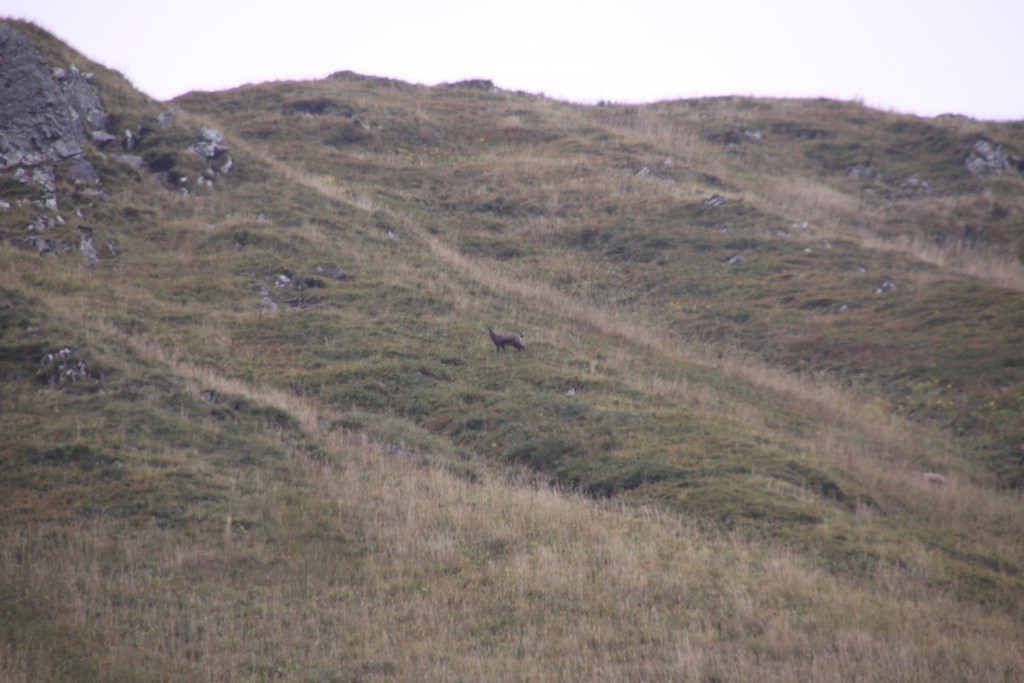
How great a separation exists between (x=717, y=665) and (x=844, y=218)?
1255 inches

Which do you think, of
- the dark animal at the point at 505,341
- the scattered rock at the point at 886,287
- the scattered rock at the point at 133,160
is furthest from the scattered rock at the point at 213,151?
the scattered rock at the point at 886,287

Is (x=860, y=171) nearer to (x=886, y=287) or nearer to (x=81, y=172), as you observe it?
(x=886, y=287)

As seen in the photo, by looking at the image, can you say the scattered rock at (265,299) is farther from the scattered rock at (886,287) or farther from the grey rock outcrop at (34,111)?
the scattered rock at (886,287)

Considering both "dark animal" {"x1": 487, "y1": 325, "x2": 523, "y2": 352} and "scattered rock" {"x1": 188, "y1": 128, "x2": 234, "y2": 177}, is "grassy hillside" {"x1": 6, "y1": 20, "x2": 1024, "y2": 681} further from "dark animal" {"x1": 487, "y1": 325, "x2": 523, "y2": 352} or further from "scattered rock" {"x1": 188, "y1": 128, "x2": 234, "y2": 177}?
"scattered rock" {"x1": 188, "y1": 128, "x2": 234, "y2": 177}

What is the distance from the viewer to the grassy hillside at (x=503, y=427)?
766cm

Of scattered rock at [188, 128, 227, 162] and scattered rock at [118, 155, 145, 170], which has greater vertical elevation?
scattered rock at [188, 128, 227, 162]

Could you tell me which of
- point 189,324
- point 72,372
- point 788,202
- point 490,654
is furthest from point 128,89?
point 490,654

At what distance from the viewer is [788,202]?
119 feet

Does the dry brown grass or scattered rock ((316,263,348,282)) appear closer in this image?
the dry brown grass

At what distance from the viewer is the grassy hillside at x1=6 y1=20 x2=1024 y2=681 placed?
7.66 metres

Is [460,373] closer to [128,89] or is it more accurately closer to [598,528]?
[598,528]

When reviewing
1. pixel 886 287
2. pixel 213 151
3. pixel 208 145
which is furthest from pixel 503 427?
pixel 208 145

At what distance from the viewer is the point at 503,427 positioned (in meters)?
15.6

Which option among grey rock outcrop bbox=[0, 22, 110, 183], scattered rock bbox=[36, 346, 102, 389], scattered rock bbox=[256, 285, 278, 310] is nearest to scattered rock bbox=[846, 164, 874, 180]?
scattered rock bbox=[256, 285, 278, 310]
